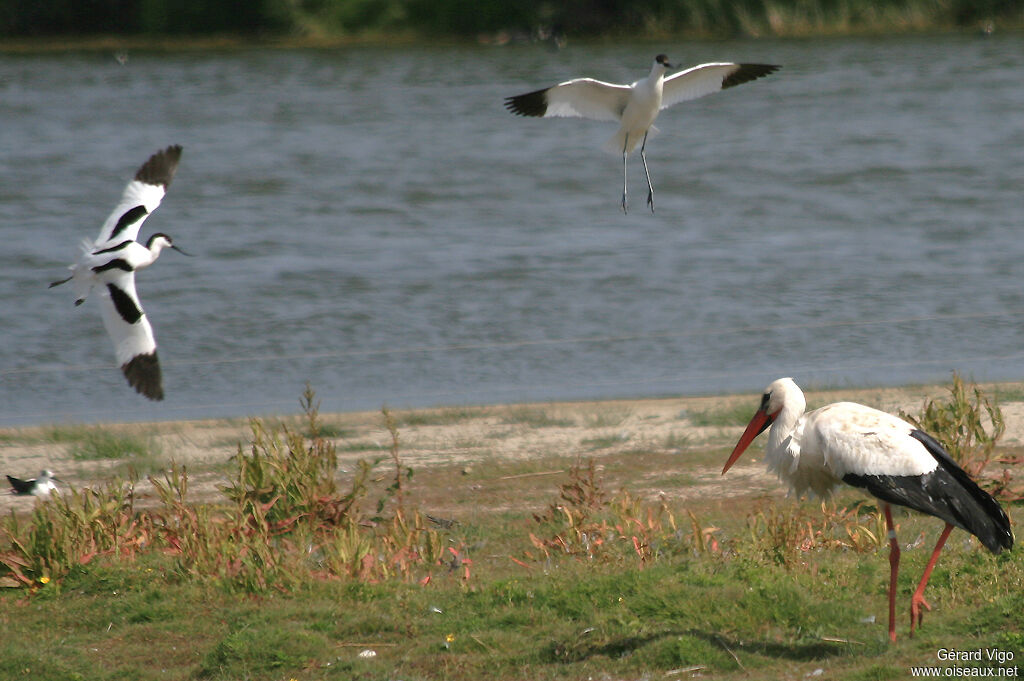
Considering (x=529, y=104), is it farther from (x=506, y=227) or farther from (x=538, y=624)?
(x=506, y=227)

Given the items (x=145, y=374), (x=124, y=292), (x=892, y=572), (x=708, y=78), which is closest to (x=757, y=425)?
(x=892, y=572)

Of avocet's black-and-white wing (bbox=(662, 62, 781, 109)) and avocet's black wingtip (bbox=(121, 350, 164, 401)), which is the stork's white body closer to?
avocet's black wingtip (bbox=(121, 350, 164, 401))

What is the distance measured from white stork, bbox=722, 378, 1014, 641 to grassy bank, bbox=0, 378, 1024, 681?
0.29 meters

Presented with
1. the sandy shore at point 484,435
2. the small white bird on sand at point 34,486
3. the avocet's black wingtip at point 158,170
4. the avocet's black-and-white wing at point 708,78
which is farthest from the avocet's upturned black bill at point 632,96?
the small white bird on sand at point 34,486

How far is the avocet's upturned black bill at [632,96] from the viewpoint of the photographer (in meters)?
10.7

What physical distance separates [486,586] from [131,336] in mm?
2664

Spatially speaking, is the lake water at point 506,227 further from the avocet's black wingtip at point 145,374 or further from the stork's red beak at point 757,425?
the stork's red beak at point 757,425

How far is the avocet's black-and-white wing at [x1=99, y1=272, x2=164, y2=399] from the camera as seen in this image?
784 cm

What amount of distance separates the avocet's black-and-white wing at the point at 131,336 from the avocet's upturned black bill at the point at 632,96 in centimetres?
349

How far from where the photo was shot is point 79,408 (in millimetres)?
12656

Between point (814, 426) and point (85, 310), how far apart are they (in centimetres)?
1155

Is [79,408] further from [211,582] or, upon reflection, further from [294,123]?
[294,123]

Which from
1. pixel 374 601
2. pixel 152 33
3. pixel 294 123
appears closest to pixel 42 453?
pixel 374 601

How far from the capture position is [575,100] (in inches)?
433
